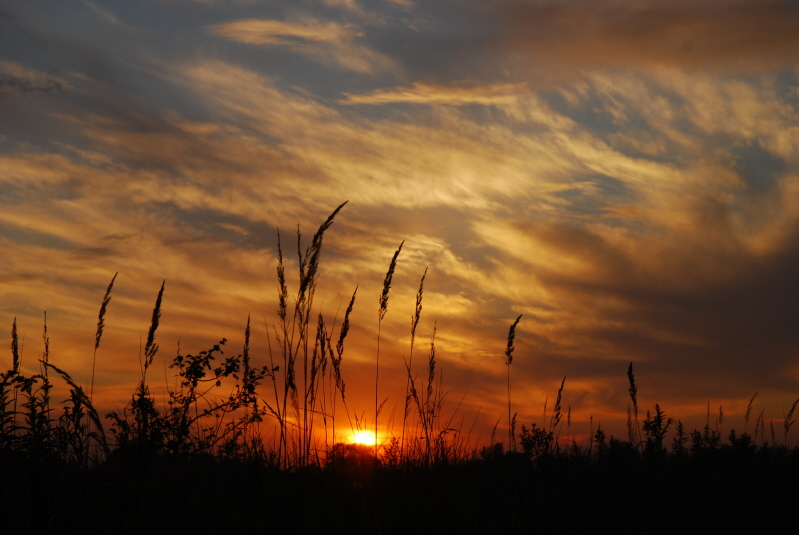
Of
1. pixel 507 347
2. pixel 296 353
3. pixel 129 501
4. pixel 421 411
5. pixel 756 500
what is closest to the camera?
pixel 129 501

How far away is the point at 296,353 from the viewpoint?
4672 mm

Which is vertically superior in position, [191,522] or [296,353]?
[296,353]

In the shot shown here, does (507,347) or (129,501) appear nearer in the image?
(129,501)

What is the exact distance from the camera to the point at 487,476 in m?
4.54

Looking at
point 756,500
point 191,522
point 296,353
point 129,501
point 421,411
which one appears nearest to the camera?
point 129,501

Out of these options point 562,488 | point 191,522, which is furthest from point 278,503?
point 562,488

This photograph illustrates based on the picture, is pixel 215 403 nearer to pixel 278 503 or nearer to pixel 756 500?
pixel 278 503

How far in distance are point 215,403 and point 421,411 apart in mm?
1876

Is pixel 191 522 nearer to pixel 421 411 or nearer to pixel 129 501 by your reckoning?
pixel 129 501

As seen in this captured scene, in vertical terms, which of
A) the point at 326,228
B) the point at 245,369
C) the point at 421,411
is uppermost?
the point at 326,228

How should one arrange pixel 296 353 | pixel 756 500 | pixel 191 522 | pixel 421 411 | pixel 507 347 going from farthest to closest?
pixel 507 347 → pixel 421 411 → pixel 296 353 → pixel 756 500 → pixel 191 522

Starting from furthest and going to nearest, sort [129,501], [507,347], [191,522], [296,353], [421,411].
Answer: [507,347] → [421,411] → [296,353] → [191,522] → [129,501]

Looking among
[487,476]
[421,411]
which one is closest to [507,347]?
[421,411]

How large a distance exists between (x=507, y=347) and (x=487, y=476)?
1.50m
